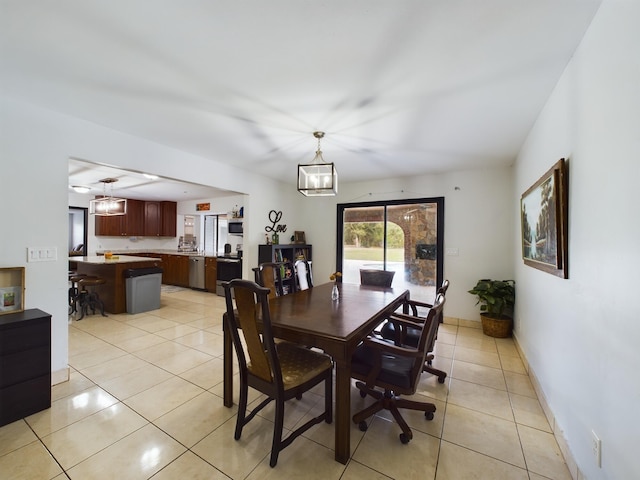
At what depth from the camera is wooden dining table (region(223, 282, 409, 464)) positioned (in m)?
1.60

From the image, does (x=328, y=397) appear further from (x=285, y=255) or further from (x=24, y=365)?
(x=285, y=255)

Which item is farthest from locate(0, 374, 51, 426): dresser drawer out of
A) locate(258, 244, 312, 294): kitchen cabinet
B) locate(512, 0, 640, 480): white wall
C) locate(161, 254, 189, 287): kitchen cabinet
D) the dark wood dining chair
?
locate(161, 254, 189, 287): kitchen cabinet

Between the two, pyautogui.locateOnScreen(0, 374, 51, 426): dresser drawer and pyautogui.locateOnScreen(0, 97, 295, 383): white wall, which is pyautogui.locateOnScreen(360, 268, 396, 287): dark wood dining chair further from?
pyautogui.locateOnScreen(0, 374, 51, 426): dresser drawer

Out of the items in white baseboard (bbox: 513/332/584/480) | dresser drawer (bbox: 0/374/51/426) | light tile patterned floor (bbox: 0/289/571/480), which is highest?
dresser drawer (bbox: 0/374/51/426)

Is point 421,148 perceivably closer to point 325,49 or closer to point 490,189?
point 490,189

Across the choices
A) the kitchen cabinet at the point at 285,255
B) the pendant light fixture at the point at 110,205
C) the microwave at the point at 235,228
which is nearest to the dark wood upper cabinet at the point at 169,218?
the pendant light fixture at the point at 110,205

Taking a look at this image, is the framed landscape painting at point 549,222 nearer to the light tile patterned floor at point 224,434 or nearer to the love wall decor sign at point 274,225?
the light tile patterned floor at point 224,434

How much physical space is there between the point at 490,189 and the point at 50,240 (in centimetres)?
534

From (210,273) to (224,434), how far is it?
5029 millimetres

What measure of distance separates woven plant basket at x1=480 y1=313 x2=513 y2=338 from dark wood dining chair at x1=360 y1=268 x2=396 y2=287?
5.01 feet

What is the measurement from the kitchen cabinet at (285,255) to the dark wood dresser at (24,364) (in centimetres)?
270

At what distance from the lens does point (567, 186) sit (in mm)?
1702

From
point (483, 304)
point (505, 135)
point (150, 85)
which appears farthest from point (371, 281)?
point (150, 85)

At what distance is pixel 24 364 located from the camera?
6.53ft
